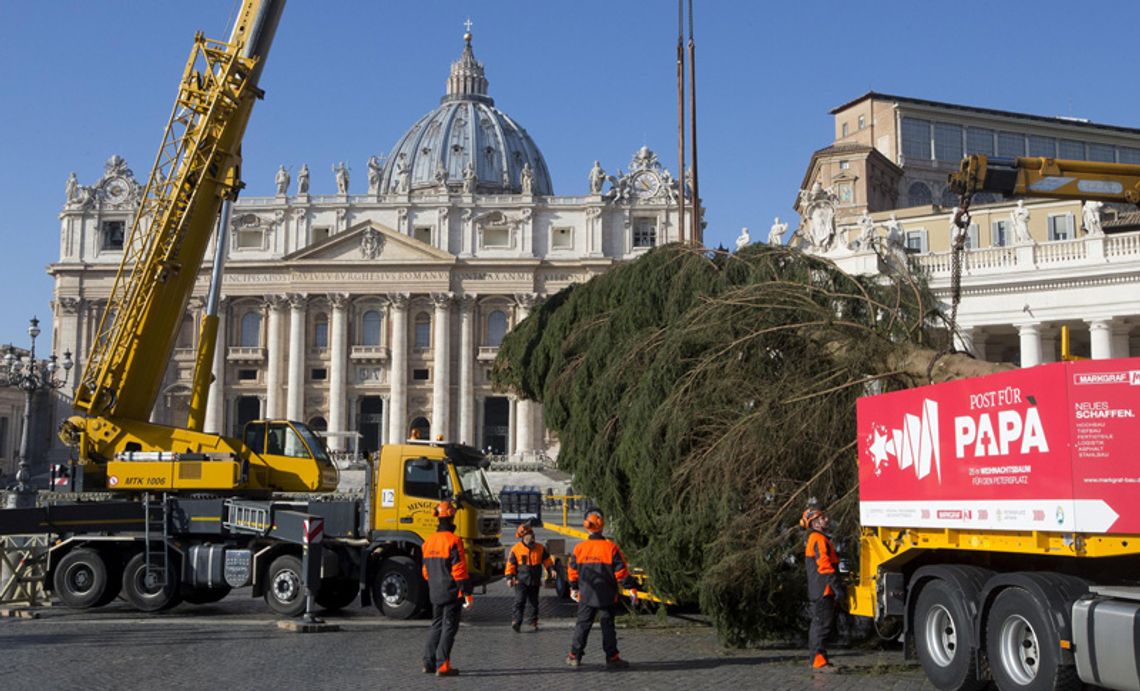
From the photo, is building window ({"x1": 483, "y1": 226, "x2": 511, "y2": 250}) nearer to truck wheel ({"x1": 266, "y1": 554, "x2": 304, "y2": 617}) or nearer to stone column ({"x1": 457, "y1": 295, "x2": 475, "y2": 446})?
stone column ({"x1": 457, "y1": 295, "x2": 475, "y2": 446})

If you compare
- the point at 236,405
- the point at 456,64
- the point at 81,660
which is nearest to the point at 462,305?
the point at 236,405

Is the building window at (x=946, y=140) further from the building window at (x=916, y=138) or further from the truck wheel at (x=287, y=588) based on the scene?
the truck wheel at (x=287, y=588)

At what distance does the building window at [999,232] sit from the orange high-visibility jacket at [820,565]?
34736 mm

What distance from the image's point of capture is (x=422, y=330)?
7925 centimetres

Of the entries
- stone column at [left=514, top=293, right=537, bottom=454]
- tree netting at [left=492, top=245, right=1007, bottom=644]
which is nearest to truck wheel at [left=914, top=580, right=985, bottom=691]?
tree netting at [left=492, top=245, right=1007, bottom=644]

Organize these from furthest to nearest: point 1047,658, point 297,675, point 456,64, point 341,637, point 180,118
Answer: point 456,64 → point 180,118 → point 341,637 → point 297,675 → point 1047,658

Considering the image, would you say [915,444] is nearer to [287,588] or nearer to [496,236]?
[287,588]

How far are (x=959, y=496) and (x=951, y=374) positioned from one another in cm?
365

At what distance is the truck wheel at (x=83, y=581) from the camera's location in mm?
16812

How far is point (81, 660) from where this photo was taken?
1233 cm

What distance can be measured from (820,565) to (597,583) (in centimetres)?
211

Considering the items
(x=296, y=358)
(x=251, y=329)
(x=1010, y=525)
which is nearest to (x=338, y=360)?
(x=296, y=358)

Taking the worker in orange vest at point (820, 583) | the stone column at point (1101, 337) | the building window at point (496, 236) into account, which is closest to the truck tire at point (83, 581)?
the worker in orange vest at point (820, 583)

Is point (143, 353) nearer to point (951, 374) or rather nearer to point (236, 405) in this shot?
point (951, 374)
